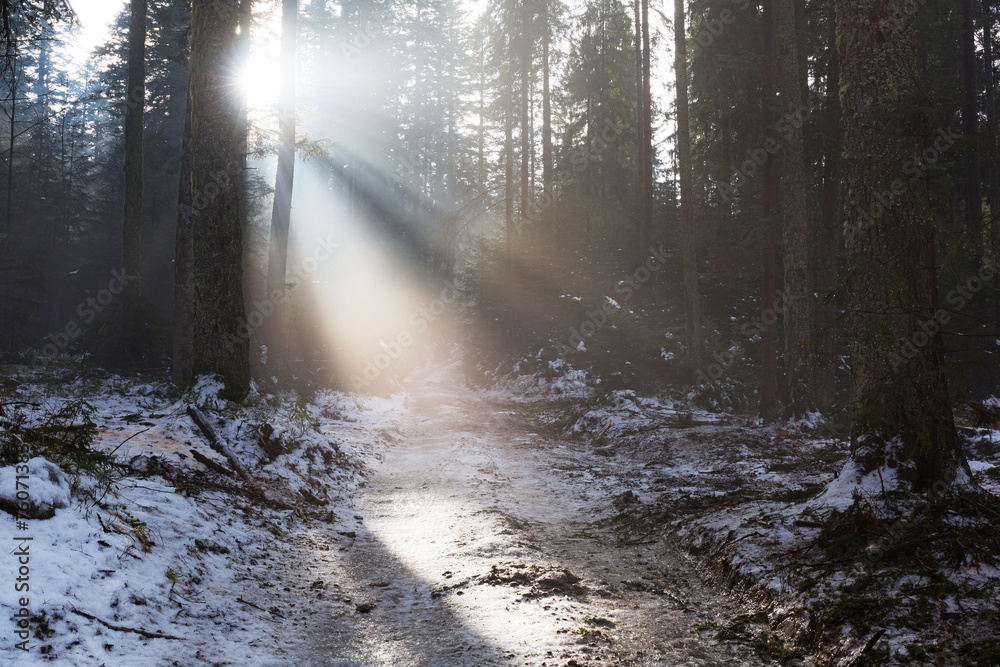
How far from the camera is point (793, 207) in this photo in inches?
504

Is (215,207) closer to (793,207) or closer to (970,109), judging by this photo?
(793,207)

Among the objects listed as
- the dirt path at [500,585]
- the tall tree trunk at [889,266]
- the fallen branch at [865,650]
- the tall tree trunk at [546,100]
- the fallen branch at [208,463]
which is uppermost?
the tall tree trunk at [546,100]

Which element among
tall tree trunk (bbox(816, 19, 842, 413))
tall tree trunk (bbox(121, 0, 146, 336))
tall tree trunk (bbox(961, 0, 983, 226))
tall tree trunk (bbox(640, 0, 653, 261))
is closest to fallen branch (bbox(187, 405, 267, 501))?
tall tree trunk (bbox(121, 0, 146, 336))

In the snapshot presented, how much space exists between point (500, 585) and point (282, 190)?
14250mm

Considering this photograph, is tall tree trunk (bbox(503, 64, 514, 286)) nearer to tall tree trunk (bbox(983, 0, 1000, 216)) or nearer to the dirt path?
tall tree trunk (bbox(983, 0, 1000, 216))

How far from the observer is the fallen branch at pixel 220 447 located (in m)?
6.68

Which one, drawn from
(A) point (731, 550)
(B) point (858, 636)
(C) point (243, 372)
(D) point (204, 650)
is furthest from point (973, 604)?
(C) point (243, 372)

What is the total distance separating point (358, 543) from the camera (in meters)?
6.23

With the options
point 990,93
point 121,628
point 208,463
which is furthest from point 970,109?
point 121,628

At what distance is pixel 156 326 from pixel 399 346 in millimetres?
14518

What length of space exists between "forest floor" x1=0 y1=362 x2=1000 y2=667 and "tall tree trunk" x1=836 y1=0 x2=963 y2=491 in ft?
1.88

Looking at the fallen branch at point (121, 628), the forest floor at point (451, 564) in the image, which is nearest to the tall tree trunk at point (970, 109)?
the forest floor at point (451, 564)

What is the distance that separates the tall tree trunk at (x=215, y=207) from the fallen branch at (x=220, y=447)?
0.89 meters

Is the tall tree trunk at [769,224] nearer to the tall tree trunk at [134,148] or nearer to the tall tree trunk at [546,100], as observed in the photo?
the tall tree trunk at [546,100]
